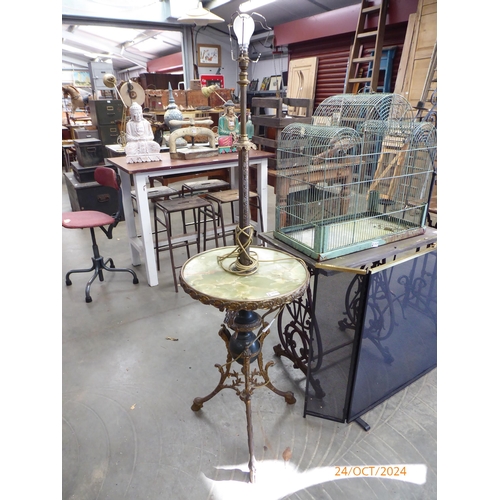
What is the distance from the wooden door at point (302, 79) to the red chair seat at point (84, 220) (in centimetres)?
426

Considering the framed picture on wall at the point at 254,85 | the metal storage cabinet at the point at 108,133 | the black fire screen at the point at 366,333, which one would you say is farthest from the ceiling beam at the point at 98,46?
the black fire screen at the point at 366,333

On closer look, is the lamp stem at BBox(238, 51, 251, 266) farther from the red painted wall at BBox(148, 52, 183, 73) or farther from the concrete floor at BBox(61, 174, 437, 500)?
the red painted wall at BBox(148, 52, 183, 73)

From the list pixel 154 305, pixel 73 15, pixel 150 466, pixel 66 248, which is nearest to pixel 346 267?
pixel 150 466

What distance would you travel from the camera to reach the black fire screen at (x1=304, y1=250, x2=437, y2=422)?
161 cm

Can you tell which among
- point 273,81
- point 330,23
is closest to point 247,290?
point 330,23

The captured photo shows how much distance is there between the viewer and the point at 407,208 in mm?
1918

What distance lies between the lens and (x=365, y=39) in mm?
5023

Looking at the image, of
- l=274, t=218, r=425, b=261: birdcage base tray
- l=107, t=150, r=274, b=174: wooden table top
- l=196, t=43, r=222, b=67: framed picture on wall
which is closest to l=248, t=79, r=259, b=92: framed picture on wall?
l=196, t=43, r=222, b=67: framed picture on wall

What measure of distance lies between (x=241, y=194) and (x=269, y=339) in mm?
1363

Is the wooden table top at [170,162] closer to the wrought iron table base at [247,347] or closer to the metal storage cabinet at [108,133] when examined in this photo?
the wrought iron table base at [247,347]

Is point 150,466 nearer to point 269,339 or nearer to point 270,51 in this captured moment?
point 269,339

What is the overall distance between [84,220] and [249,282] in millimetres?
1997

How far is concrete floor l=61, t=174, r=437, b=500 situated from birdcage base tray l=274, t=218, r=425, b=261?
0.90 m

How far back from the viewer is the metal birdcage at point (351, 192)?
68.8 inches
